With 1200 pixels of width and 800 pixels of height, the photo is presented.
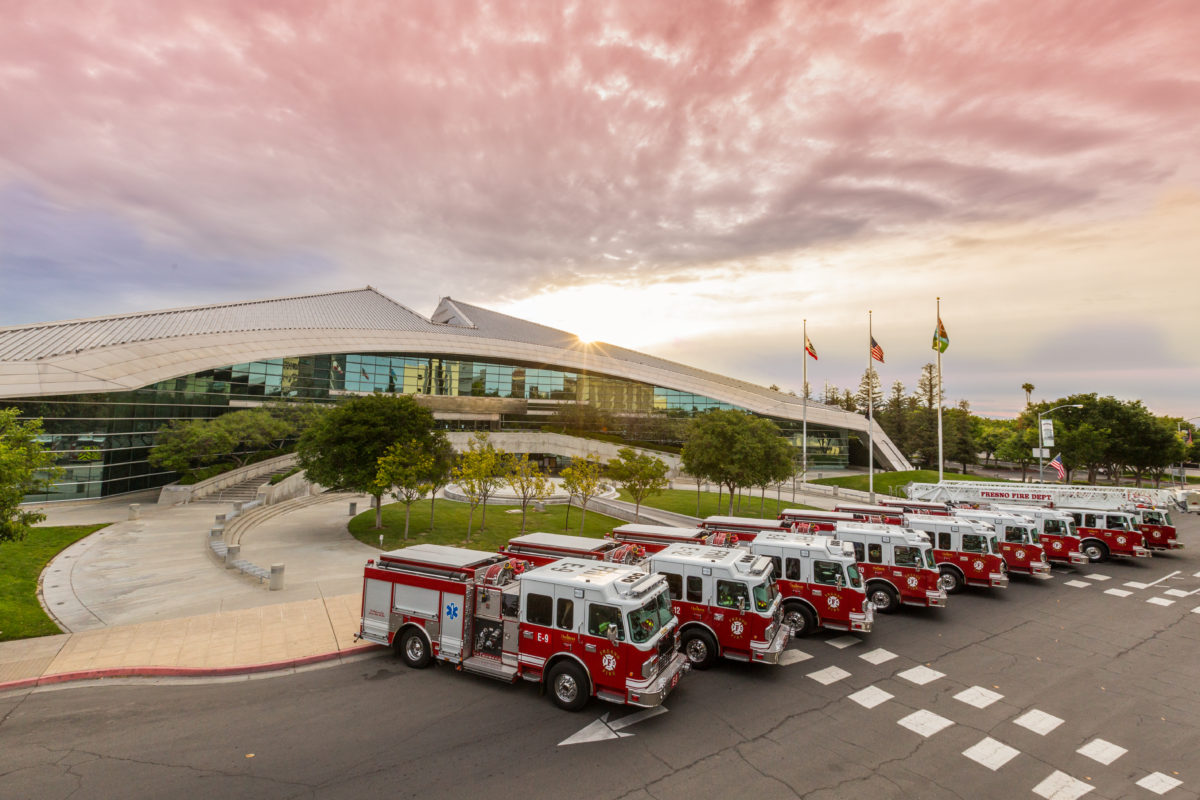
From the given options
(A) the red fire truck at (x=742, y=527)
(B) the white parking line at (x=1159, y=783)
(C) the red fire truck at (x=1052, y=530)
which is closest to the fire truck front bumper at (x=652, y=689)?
(B) the white parking line at (x=1159, y=783)

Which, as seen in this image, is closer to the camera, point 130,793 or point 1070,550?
point 130,793

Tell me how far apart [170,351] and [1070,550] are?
180ft

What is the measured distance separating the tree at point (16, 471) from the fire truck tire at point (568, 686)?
13.5 m

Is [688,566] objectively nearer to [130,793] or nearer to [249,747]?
[249,747]

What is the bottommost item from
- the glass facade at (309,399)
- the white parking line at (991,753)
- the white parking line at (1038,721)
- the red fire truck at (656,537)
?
the white parking line at (991,753)

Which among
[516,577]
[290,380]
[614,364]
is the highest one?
[614,364]

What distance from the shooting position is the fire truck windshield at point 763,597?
40.9 ft

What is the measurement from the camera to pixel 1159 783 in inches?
349

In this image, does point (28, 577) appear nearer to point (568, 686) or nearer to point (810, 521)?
point (568, 686)

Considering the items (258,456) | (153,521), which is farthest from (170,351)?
(153,521)

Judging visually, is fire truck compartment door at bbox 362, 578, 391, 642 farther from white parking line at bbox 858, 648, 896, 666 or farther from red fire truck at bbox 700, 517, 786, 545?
white parking line at bbox 858, 648, 896, 666

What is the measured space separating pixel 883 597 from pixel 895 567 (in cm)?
109

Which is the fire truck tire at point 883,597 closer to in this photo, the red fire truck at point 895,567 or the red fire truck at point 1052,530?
the red fire truck at point 895,567

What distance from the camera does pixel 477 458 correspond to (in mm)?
25891
